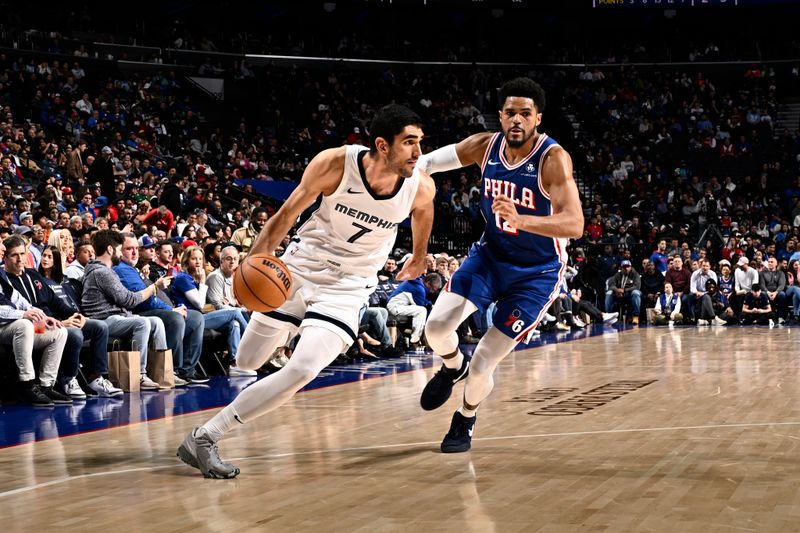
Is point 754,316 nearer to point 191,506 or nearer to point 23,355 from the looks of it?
point 23,355

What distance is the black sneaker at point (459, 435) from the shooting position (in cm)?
513

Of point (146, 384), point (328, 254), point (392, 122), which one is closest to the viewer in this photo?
point (392, 122)

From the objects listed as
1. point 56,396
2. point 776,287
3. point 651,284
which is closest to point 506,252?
point 56,396

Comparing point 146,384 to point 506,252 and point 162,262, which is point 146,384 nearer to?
point 162,262

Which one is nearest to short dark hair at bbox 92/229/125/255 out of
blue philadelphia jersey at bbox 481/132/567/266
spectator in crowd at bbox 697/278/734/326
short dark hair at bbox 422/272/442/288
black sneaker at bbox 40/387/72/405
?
black sneaker at bbox 40/387/72/405

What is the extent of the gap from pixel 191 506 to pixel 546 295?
7.79 ft

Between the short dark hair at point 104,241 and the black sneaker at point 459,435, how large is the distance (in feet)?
13.4

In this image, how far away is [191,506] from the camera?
3822 mm

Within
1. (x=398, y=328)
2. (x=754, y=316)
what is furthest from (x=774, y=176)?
(x=398, y=328)

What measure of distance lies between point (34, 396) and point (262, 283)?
3.71 m

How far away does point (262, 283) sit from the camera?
4.26 meters

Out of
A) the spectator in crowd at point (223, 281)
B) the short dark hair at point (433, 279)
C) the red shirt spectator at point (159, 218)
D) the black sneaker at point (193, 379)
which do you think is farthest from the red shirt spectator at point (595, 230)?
the black sneaker at point (193, 379)

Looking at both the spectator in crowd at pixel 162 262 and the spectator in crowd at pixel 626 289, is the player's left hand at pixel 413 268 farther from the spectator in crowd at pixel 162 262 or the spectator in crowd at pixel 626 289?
the spectator in crowd at pixel 626 289

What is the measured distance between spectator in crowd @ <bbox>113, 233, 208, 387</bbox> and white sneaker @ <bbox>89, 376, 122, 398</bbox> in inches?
28.3
